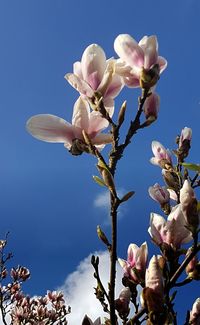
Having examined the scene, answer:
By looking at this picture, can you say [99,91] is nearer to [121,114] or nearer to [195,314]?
[121,114]

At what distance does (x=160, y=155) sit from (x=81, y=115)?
2242 mm

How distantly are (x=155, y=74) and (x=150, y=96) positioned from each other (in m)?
0.11

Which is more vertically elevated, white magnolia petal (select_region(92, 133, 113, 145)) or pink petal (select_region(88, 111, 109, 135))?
pink petal (select_region(88, 111, 109, 135))

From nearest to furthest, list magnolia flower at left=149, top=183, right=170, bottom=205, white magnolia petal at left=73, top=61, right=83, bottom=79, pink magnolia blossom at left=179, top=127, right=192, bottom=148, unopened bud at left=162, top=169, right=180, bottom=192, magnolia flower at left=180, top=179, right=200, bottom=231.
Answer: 1. magnolia flower at left=180, top=179, right=200, bottom=231
2. white magnolia petal at left=73, top=61, right=83, bottom=79
3. unopened bud at left=162, top=169, right=180, bottom=192
4. magnolia flower at left=149, top=183, right=170, bottom=205
5. pink magnolia blossom at left=179, top=127, right=192, bottom=148

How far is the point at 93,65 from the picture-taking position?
1.94m

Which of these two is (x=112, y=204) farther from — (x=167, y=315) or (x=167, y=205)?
(x=167, y=205)

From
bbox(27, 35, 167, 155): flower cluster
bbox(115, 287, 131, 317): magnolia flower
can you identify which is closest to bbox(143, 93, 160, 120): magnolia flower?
bbox(27, 35, 167, 155): flower cluster

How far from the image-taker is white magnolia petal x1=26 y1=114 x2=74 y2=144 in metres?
1.88

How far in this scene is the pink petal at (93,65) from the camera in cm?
193

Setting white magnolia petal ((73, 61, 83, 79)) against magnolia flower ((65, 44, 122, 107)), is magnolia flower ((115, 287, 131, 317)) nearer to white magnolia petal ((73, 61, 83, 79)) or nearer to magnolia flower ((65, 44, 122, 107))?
magnolia flower ((65, 44, 122, 107))

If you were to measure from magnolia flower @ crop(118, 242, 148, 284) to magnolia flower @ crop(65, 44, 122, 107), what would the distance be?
2.17 feet

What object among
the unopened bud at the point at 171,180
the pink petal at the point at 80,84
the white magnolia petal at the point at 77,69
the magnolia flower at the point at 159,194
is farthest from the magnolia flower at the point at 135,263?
the magnolia flower at the point at 159,194

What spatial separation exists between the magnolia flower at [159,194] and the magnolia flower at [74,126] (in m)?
1.72

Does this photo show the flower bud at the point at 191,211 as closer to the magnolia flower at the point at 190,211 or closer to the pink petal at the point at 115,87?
the magnolia flower at the point at 190,211
